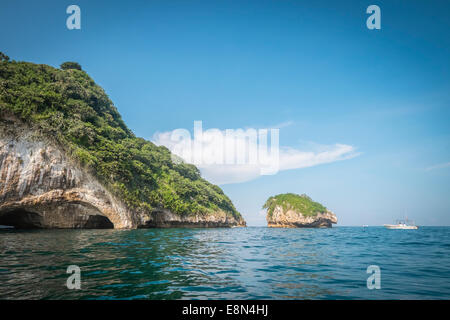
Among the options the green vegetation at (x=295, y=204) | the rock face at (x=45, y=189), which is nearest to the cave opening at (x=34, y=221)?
the rock face at (x=45, y=189)

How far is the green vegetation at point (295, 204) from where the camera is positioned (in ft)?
283

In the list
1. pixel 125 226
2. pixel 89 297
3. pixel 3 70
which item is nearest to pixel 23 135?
pixel 3 70

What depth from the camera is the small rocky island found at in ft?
280

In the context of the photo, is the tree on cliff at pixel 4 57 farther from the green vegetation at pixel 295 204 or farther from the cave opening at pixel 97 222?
the green vegetation at pixel 295 204

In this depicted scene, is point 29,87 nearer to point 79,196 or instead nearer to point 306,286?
point 79,196

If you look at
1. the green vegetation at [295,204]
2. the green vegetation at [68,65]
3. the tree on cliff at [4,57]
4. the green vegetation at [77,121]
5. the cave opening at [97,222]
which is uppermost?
the green vegetation at [68,65]

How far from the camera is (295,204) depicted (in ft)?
289

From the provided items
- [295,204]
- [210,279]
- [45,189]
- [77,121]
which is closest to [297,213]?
[295,204]

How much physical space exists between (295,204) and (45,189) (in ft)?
268

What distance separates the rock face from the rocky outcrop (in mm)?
67787

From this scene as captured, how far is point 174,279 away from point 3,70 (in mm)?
34181

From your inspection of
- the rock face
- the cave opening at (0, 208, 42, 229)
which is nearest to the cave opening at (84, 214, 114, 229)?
the rock face

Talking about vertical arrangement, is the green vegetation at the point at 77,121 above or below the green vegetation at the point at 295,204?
above

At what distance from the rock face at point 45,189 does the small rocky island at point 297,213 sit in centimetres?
6804
